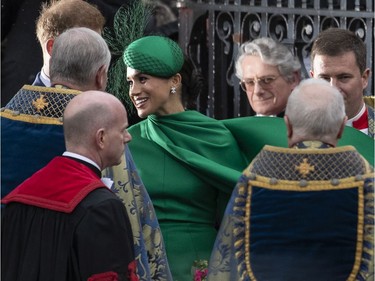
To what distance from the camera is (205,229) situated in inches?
262

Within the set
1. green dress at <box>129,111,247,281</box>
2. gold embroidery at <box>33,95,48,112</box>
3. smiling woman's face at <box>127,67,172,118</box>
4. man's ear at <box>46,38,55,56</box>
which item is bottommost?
green dress at <box>129,111,247,281</box>

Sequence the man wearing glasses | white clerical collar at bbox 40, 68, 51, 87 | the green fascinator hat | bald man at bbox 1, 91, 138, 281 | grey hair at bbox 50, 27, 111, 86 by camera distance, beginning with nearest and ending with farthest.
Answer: bald man at bbox 1, 91, 138, 281
grey hair at bbox 50, 27, 111, 86
white clerical collar at bbox 40, 68, 51, 87
the man wearing glasses
the green fascinator hat

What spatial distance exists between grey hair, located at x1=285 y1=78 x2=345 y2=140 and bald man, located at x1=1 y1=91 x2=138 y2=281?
0.66m

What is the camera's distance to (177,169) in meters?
6.62

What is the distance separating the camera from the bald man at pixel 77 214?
499cm

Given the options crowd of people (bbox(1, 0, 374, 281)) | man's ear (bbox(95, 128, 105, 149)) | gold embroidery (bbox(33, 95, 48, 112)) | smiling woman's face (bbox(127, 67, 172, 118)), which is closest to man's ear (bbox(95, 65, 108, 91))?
crowd of people (bbox(1, 0, 374, 281))

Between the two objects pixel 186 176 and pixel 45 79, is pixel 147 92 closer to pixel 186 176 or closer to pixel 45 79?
pixel 186 176

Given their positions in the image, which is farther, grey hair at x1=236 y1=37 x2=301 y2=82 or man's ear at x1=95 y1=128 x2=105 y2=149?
grey hair at x1=236 y1=37 x2=301 y2=82

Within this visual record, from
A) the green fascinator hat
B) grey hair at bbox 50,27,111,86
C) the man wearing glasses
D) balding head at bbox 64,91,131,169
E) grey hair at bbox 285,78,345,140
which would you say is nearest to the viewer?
balding head at bbox 64,91,131,169

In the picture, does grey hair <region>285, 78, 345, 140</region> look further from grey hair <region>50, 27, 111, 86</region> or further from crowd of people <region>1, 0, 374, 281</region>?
grey hair <region>50, 27, 111, 86</region>

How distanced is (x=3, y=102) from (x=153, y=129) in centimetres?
193

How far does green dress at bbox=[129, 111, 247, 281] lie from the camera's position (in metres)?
6.57

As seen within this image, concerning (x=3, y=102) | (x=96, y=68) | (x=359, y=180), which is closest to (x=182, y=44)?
(x=3, y=102)

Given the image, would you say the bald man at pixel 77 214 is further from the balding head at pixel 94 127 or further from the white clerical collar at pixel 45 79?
the white clerical collar at pixel 45 79
